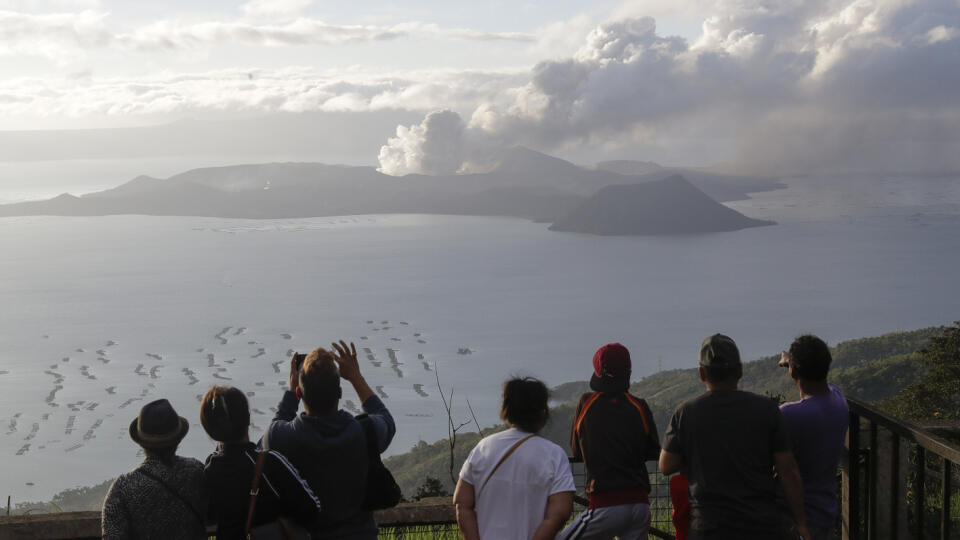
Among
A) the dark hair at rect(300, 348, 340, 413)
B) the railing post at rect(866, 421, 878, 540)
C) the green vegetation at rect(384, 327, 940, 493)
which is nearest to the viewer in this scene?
the dark hair at rect(300, 348, 340, 413)

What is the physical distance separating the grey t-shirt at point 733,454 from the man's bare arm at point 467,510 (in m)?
0.85

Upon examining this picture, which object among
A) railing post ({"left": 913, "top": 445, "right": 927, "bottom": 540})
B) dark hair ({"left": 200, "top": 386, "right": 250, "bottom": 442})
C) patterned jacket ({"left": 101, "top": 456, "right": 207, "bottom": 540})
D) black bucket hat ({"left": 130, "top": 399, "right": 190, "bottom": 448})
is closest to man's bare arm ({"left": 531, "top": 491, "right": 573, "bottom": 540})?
dark hair ({"left": 200, "top": 386, "right": 250, "bottom": 442})

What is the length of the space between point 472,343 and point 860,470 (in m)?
161

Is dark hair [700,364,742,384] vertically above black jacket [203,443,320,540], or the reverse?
dark hair [700,364,742,384]

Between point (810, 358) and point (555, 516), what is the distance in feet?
3.98

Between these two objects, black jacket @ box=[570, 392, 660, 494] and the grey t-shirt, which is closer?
the grey t-shirt

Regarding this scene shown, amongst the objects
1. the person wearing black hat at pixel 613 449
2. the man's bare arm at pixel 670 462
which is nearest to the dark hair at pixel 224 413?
the person wearing black hat at pixel 613 449

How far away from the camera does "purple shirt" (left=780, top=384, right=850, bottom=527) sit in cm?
345

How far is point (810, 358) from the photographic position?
11.1 feet

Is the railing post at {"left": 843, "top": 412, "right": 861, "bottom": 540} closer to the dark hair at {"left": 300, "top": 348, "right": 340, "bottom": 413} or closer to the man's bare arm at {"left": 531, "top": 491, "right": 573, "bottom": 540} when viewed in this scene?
the man's bare arm at {"left": 531, "top": 491, "right": 573, "bottom": 540}

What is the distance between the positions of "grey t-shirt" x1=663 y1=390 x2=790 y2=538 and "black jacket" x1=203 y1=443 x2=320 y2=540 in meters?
1.48

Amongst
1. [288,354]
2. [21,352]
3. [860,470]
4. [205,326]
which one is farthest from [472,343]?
[860,470]

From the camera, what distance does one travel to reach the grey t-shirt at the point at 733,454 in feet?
10.6

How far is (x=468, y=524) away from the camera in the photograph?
3.22 metres
